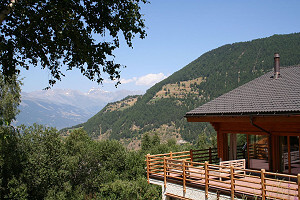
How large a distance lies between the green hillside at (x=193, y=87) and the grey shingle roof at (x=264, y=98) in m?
98.3

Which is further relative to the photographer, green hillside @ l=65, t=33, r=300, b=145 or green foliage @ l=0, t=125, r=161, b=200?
green hillside @ l=65, t=33, r=300, b=145

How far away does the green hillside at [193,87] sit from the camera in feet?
423

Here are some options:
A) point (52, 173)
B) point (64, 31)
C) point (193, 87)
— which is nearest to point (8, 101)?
point (52, 173)

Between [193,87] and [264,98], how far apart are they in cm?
14438

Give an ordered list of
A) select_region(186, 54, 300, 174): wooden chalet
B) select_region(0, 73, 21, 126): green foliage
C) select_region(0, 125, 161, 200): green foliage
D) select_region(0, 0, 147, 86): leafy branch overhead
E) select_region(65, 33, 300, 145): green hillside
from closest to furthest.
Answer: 1. select_region(0, 0, 147, 86): leafy branch overhead
2. select_region(186, 54, 300, 174): wooden chalet
3. select_region(0, 73, 21, 126): green foliage
4. select_region(0, 125, 161, 200): green foliage
5. select_region(65, 33, 300, 145): green hillside

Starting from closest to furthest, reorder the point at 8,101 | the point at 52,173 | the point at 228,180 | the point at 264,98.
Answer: the point at 228,180, the point at 264,98, the point at 8,101, the point at 52,173

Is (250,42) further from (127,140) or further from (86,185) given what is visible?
(86,185)

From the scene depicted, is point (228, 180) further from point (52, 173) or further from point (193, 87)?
point (193, 87)

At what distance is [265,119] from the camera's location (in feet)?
37.4

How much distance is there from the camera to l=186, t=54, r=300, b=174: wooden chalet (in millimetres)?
11293

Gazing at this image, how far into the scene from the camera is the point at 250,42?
158 m

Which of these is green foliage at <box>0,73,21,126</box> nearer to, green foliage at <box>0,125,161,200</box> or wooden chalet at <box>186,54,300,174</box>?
green foliage at <box>0,125,161,200</box>

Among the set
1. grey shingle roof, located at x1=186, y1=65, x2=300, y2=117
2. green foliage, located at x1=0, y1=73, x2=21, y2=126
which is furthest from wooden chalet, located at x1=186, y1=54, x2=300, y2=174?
green foliage, located at x1=0, y1=73, x2=21, y2=126

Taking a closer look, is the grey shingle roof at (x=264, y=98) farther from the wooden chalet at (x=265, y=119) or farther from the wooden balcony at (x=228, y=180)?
the wooden balcony at (x=228, y=180)
